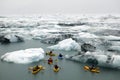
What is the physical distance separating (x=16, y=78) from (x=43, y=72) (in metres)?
1.81

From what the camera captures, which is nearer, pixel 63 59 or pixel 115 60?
pixel 115 60

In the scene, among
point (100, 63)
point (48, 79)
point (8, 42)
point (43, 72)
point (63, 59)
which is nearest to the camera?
point (48, 79)

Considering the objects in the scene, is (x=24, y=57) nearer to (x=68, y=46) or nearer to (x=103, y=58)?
(x=68, y=46)

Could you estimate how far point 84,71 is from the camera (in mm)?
13820

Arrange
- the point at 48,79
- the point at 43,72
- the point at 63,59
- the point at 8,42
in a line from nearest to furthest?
the point at 48,79, the point at 43,72, the point at 63,59, the point at 8,42

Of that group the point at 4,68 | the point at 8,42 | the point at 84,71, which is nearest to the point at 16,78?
the point at 4,68

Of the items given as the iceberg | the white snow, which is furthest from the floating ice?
the white snow

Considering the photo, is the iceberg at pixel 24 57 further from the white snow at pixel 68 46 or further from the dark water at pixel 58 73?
the white snow at pixel 68 46

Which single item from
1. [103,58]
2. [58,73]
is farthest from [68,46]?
[58,73]

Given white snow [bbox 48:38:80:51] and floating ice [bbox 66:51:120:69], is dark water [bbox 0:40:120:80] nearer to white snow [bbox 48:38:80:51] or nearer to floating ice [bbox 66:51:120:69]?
floating ice [bbox 66:51:120:69]

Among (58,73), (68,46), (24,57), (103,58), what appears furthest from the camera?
(68,46)

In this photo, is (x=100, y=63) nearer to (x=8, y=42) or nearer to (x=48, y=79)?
(x=48, y=79)

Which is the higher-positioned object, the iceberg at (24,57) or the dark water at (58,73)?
the iceberg at (24,57)

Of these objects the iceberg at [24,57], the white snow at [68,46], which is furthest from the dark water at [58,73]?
the white snow at [68,46]
